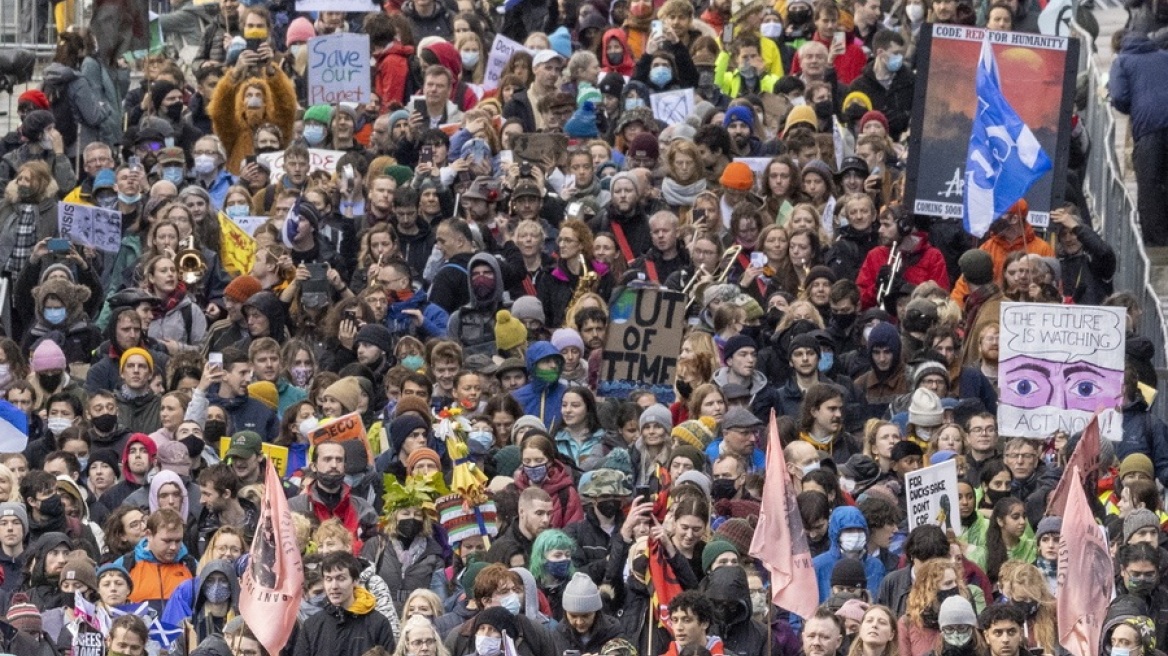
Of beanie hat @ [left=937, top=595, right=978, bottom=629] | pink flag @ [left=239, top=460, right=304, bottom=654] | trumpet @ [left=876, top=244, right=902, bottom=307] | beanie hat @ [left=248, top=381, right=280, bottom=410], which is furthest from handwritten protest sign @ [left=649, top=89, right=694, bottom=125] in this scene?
beanie hat @ [left=937, top=595, right=978, bottom=629]

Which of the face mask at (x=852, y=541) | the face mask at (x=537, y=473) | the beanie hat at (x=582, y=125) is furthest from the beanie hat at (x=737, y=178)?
the face mask at (x=852, y=541)

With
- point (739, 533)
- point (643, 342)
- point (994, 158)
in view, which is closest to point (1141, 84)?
point (994, 158)

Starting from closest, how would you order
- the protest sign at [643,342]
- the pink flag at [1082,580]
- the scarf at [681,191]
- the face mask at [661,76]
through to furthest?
the pink flag at [1082,580], the protest sign at [643,342], the scarf at [681,191], the face mask at [661,76]

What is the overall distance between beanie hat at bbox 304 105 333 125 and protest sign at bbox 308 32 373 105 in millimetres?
397

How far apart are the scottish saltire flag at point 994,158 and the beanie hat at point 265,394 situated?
468 centimetres

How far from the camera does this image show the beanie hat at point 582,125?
94.2 feet

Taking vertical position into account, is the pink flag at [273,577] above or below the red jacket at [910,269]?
below

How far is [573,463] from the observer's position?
77.0 ft

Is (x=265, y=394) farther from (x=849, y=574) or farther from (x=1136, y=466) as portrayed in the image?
(x=1136, y=466)

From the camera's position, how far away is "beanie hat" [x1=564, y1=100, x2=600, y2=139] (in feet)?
94.2

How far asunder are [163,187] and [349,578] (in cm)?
751

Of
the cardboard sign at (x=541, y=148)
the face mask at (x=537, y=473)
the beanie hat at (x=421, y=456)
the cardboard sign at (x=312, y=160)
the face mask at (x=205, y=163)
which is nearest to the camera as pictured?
the beanie hat at (x=421, y=456)

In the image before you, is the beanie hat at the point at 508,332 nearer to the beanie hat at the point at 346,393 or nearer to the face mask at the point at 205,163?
the beanie hat at the point at 346,393

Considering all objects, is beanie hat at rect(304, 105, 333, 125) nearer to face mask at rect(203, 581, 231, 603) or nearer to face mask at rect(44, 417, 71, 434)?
face mask at rect(44, 417, 71, 434)
